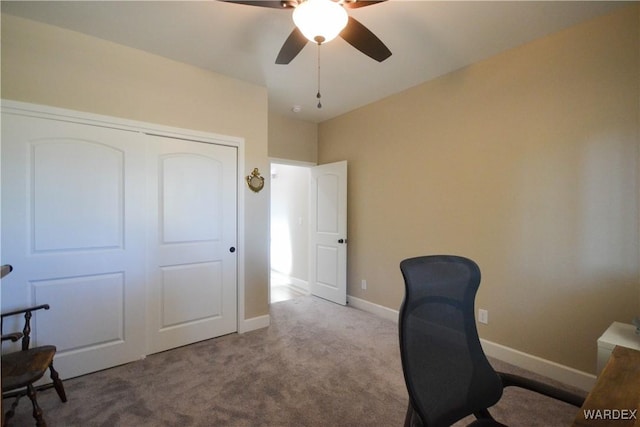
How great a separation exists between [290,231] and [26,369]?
388 centimetres

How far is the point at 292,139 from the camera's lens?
4.18 meters

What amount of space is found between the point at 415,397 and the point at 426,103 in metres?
2.90

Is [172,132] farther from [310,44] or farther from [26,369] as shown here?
[26,369]

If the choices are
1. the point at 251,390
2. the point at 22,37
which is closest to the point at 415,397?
the point at 251,390

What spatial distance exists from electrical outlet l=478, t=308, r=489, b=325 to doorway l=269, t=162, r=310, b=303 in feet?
8.55

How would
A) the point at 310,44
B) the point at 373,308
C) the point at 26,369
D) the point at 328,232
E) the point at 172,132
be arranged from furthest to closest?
the point at 328,232 < the point at 373,308 < the point at 172,132 < the point at 310,44 < the point at 26,369

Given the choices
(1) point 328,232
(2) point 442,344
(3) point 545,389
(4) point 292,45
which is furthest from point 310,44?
(3) point 545,389

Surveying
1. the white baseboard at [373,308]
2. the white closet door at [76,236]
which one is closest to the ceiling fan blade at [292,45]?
the white closet door at [76,236]

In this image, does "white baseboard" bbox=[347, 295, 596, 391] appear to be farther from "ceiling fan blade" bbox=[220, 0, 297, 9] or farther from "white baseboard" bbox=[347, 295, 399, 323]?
"ceiling fan blade" bbox=[220, 0, 297, 9]

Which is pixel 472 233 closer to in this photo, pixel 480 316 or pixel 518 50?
pixel 480 316

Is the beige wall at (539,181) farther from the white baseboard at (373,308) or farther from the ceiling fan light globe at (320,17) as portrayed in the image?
the ceiling fan light globe at (320,17)

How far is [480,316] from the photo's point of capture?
8.70 ft

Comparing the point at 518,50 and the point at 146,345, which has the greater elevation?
the point at 518,50

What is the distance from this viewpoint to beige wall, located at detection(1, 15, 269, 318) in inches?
80.4
